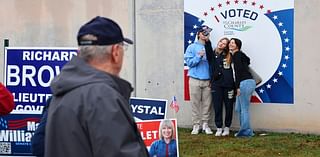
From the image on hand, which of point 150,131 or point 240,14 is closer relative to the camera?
point 150,131

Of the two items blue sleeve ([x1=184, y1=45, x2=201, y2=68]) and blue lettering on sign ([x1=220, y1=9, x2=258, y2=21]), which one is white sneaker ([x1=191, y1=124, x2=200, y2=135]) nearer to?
blue sleeve ([x1=184, y1=45, x2=201, y2=68])

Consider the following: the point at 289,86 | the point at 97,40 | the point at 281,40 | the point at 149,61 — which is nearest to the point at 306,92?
the point at 289,86

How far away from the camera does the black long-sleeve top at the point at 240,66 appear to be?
11.1 metres

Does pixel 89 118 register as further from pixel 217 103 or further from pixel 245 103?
pixel 217 103

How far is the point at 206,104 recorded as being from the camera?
11883mm

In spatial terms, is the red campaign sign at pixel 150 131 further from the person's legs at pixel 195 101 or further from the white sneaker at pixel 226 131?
the person's legs at pixel 195 101

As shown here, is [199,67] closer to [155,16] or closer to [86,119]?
[155,16]

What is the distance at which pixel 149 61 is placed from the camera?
12.8 metres


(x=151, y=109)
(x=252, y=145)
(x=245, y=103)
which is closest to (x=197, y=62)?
(x=245, y=103)

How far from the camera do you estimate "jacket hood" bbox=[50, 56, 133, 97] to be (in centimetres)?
273

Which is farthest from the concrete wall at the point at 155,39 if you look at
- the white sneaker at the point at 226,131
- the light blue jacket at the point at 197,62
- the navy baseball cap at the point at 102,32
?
the navy baseball cap at the point at 102,32

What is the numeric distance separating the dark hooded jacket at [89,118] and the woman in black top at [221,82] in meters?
8.64

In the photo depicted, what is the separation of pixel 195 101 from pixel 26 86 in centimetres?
579

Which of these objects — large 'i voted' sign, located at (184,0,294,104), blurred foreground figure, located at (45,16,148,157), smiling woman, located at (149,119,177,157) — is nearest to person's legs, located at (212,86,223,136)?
large 'i voted' sign, located at (184,0,294,104)
